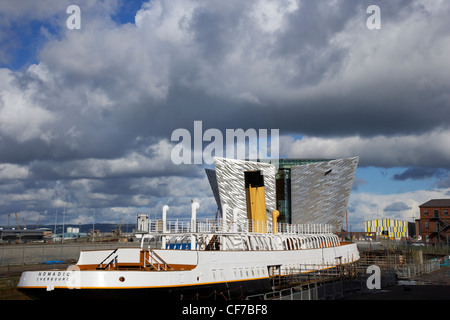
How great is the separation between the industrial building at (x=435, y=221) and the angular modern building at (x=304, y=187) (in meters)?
27.4

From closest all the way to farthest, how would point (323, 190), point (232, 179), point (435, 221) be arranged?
point (232, 179)
point (323, 190)
point (435, 221)

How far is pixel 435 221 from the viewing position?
102438 mm

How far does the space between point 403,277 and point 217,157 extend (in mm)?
48311

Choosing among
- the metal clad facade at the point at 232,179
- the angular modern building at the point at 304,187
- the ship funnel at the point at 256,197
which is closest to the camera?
the ship funnel at the point at 256,197

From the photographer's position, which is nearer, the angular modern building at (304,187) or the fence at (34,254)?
the fence at (34,254)

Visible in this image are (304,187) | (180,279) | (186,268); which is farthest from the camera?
(304,187)

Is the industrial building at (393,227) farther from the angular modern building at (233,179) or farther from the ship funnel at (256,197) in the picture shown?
the ship funnel at (256,197)

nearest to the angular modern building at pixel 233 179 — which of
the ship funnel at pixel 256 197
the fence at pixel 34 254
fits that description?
the fence at pixel 34 254

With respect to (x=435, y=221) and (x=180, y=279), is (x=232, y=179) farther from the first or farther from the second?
(x=180, y=279)

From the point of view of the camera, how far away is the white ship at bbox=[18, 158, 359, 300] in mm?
18406

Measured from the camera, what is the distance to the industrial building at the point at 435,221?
100m

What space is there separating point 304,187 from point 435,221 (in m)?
37.3

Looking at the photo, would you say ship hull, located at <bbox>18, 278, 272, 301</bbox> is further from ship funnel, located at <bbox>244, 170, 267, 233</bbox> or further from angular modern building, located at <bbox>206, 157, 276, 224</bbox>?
angular modern building, located at <bbox>206, 157, 276, 224</bbox>

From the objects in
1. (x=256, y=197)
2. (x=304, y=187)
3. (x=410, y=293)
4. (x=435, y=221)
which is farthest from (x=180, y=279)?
(x=435, y=221)
